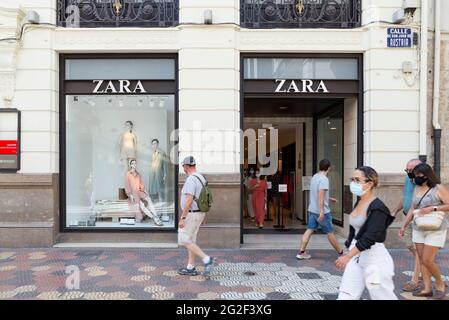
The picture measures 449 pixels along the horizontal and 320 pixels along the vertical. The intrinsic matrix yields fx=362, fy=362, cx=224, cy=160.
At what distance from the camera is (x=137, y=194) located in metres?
8.35

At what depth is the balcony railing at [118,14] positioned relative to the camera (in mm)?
7734

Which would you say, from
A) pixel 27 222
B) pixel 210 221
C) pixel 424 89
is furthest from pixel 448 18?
pixel 27 222

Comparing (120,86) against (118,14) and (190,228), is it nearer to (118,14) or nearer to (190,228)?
(118,14)

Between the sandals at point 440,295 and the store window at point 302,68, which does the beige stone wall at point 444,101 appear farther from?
the sandals at point 440,295

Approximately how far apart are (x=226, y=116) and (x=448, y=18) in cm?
522

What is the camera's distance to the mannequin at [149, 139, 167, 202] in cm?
827

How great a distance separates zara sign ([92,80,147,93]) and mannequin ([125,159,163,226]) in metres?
1.61

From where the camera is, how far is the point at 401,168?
7.46 m

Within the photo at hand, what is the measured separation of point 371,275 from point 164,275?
10.9ft

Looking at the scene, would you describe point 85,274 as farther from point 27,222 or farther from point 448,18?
point 448,18

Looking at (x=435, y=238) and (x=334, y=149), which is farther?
(x=334, y=149)

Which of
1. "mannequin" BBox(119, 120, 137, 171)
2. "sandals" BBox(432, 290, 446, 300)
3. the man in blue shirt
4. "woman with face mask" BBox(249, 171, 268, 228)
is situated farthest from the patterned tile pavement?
"woman with face mask" BBox(249, 171, 268, 228)

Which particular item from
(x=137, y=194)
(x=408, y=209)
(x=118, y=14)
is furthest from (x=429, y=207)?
(x=118, y=14)

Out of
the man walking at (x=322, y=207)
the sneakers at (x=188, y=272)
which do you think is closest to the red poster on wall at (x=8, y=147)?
the sneakers at (x=188, y=272)
